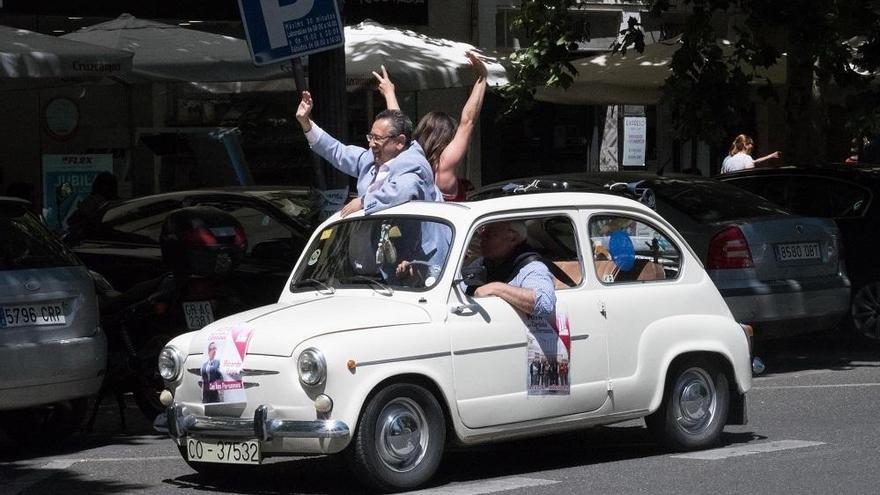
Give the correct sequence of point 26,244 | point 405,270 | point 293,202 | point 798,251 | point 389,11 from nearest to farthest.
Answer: point 405,270
point 26,244
point 798,251
point 293,202
point 389,11

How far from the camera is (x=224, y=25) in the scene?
69.9ft

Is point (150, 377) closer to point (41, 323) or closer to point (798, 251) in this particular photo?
point (41, 323)

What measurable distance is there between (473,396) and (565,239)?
4.07 ft

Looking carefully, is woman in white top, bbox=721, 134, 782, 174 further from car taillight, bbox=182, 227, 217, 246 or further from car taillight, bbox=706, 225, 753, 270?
car taillight, bbox=182, 227, 217, 246

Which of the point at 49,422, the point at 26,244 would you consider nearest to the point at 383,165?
the point at 26,244

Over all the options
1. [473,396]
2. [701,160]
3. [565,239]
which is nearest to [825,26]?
[565,239]

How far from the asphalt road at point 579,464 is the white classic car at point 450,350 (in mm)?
285

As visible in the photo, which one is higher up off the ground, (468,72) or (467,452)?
(468,72)

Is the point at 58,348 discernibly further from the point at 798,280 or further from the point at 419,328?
the point at 798,280

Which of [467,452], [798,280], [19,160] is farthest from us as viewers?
[19,160]

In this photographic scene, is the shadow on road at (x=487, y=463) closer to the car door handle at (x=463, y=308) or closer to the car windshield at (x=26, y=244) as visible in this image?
the car door handle at (x=463, y=308)

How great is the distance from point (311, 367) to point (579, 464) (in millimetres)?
2099

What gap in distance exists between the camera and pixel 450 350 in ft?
26.2

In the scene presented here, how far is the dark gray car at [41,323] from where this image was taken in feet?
30.6
